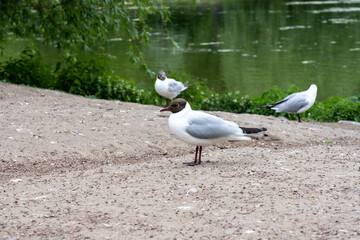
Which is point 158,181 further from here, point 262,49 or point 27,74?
point 262,49

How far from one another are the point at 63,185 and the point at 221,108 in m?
6.53

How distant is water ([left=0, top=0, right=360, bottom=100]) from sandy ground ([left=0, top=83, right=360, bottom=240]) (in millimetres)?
5354

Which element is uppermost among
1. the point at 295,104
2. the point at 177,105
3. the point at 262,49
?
the point at 177,105

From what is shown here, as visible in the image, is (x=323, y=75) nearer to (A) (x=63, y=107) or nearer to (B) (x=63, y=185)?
(A) (x=63, y=107)

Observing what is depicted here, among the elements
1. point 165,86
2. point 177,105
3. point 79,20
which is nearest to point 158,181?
point 177,105

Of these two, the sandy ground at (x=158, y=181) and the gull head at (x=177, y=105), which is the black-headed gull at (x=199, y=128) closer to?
the gull head at (x=177, y=105)

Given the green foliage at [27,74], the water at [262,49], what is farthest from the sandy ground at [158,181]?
the water at [262,49]

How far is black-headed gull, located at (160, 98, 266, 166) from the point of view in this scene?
5.75m

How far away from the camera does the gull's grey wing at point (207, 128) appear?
226 inches

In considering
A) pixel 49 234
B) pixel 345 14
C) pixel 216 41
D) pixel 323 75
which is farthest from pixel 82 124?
pixel 345 14

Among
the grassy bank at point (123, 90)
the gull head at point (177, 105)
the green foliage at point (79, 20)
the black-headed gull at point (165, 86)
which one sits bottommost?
the grassy bank at point (123, 90)

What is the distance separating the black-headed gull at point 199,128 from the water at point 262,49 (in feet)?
22.3

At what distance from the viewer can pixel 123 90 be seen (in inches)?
475

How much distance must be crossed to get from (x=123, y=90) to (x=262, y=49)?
1228cm
